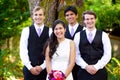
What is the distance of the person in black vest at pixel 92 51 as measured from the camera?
473 centimetres

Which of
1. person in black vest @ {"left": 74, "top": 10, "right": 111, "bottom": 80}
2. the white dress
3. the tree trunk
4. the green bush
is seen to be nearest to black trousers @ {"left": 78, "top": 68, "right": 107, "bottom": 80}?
person in black vest @ {"left": 74, "top": 10, "right": 111, "bottom": 80}

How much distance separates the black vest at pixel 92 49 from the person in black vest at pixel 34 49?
0.52 m

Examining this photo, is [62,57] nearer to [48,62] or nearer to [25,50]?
[48,62]

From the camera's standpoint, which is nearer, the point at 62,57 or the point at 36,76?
the point at 62,57

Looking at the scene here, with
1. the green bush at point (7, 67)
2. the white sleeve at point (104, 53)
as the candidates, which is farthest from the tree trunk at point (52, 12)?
the green bush at point (7, 67)

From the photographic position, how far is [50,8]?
21.0 feet

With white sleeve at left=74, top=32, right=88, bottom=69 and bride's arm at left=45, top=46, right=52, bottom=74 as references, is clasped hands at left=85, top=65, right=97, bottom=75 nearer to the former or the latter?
white sleeve at left=74, top=32, right=88, bottom=69

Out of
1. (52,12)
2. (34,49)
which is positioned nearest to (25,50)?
(34,49)

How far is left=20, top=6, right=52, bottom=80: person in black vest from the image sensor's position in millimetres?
4863

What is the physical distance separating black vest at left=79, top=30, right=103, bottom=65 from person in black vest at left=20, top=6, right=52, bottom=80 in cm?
52

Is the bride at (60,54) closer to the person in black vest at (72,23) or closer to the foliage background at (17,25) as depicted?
the person in black vest at (72,23)

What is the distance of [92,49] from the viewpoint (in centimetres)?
474

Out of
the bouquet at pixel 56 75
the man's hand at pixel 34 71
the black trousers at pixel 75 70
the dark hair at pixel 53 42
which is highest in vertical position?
the dark hair at pixel 53 42

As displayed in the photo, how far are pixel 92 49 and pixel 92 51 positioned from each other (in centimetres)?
3
